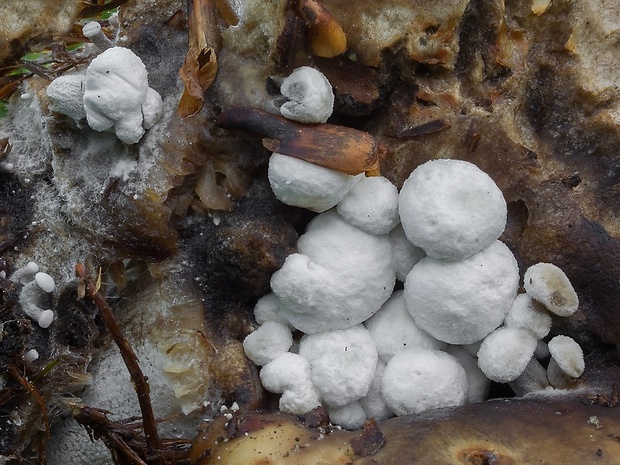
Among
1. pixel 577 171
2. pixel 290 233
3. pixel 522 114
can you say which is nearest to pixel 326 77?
pixel 290 233

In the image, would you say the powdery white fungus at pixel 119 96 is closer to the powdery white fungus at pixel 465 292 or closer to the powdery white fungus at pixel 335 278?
the powdery white fungus at pixel 335 278

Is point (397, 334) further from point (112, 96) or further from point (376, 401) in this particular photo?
point (112, 96)

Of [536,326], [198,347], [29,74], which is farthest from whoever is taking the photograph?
[29,74]

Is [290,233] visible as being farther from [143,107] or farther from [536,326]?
[536,326]

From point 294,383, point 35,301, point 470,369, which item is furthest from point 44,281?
point 470,369

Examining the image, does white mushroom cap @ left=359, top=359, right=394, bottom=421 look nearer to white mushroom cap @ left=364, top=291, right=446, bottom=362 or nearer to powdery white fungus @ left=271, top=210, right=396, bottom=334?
white mushroom cap @ left=364, top=291, right=446, bottom=362

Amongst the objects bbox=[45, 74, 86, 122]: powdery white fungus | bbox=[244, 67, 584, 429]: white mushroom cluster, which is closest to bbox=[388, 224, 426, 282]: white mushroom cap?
bbox=[244, 67, 584, 429]: white mushroom cluster
